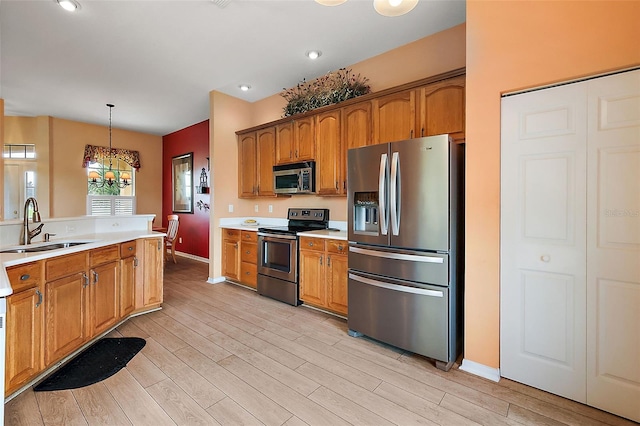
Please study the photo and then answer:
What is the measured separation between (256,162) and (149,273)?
2.23 m

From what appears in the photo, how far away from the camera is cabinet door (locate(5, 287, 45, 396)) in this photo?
5.73ft

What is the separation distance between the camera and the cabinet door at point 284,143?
4.01 m

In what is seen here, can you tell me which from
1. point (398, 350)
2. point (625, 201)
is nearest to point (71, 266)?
point (398, 350)

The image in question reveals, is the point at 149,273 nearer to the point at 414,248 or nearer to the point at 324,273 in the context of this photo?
the point at 324,273

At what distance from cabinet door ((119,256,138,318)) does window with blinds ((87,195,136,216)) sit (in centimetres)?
411

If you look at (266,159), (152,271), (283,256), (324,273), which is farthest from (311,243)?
(152,271)

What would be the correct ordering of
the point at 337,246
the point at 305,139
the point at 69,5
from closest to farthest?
the point at 69,5 → the point at 337,246 → the point at 305,139

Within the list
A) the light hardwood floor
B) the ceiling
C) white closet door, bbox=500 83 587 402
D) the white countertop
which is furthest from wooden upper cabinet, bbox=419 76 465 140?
the white countertop

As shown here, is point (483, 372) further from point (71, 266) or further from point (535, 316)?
point (71, 266)

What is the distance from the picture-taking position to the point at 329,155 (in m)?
3.56

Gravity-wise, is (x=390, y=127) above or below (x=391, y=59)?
below

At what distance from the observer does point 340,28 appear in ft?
9.60

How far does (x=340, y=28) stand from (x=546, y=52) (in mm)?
1898

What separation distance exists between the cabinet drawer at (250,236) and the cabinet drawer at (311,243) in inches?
37.0
